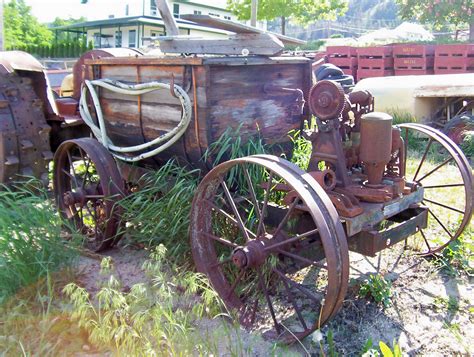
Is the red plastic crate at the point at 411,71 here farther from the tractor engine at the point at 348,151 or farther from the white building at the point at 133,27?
the white building at the point at 133,27

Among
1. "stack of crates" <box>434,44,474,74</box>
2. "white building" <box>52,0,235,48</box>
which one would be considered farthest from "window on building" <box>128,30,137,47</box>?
"stack of crates" <box>434,44,474,74</box>

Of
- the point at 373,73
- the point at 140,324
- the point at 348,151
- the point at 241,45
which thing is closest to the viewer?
the point at 140,324

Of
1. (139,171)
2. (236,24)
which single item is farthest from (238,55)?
(139,171)

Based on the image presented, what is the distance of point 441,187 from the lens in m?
4.83

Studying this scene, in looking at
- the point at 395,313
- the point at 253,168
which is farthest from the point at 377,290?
the point at 253,168

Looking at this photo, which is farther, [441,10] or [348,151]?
[441,10]

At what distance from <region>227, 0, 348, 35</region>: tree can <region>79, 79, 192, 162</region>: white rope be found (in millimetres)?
20077

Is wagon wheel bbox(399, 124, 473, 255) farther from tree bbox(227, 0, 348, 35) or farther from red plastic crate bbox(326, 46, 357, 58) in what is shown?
tree bbox(227, 0, 348, 35)

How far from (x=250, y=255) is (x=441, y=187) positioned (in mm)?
2636

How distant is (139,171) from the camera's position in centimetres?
425

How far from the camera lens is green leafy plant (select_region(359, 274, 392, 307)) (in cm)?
332

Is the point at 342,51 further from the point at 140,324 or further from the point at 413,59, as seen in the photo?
the point at 140,324

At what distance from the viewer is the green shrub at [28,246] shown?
10.2ft

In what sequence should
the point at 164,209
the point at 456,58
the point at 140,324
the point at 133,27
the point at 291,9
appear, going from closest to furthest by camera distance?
the point at 140,324
the point at 164,209
the point at 456,58
the point at 291,9
the point at 133,27
